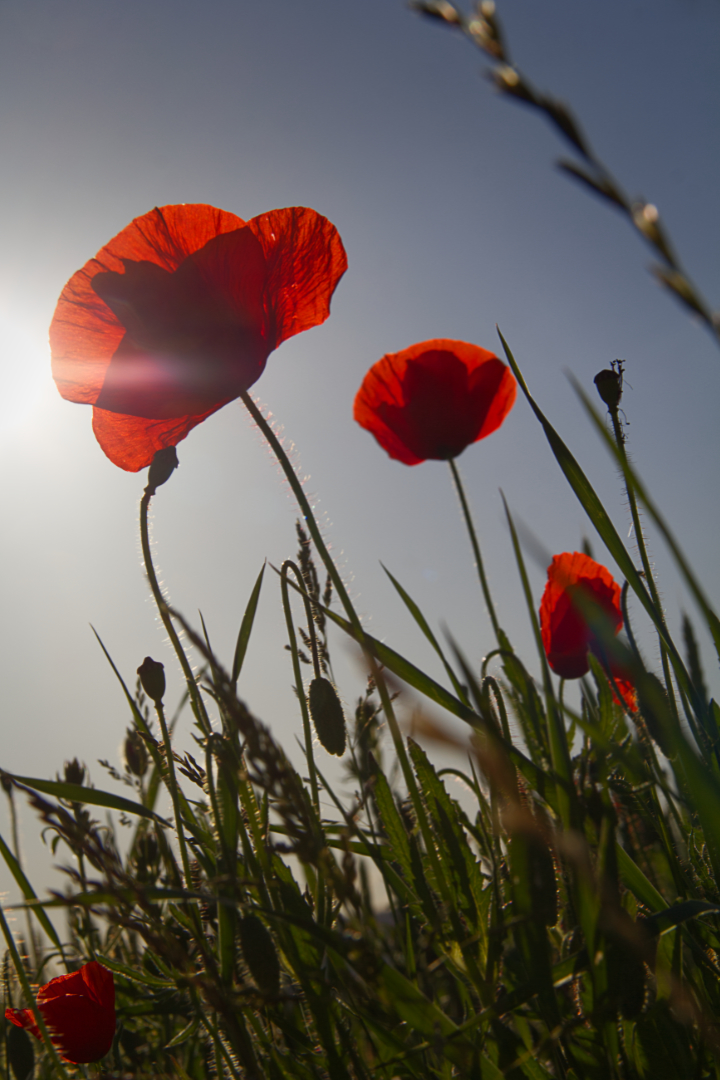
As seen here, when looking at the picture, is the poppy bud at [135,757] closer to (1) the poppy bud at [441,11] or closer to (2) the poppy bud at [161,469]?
(2) the poppy bud at [161,469]

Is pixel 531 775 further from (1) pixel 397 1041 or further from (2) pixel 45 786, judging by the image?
(2) pixel 45 786

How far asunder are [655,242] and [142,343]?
3.58 ft

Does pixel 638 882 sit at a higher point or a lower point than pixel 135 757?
lower

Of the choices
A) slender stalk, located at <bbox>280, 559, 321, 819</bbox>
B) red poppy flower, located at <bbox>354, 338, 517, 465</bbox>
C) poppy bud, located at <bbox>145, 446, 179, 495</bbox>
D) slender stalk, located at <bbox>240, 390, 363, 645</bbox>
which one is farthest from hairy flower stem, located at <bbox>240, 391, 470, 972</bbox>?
red poppy flower, located at <bbox>354, 338, 517, 465</bbox>

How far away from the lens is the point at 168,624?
46.8 inches

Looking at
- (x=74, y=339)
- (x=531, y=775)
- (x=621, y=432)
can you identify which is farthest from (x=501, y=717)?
(x=74, y=339)

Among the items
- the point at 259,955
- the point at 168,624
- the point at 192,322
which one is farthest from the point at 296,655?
the point at 192,322

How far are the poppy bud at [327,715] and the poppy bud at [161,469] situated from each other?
0.46m

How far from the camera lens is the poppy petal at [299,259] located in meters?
1.26

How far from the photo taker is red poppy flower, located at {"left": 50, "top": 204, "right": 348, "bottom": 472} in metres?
1.25

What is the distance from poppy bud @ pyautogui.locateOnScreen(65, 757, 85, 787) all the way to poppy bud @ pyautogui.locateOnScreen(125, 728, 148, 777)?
0.12m

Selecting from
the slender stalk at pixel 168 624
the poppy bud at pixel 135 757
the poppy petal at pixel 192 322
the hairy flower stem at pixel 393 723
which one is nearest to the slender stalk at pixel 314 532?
the hairy flower stem at pixel 393 723

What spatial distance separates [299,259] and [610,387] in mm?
631

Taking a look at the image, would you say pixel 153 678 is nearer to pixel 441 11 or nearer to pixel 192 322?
pixel 192 322
